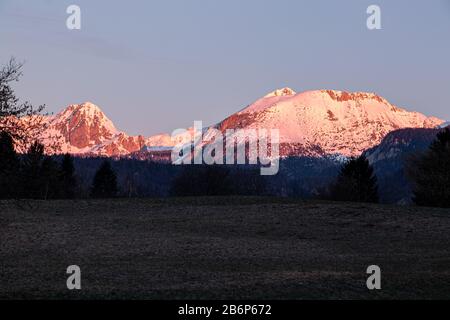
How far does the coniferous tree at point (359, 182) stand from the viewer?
104 m

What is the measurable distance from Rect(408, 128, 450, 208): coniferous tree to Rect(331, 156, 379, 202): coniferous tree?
11.2 metres

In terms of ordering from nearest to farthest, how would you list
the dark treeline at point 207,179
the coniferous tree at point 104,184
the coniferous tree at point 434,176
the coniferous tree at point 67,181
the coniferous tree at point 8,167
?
the coniferous tree at point 8,167 → the dark treeline at point 207,179 → the coniferous tree at point 434,176 → the coniferous tree at point 67,181 → the coniferous tree at point 104,184

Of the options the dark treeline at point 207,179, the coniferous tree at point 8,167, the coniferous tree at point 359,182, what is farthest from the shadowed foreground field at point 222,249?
the coniferous tree at point 359,182

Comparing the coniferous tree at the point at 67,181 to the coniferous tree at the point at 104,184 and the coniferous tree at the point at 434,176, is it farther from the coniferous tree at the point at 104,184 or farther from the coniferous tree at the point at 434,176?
the coniferous tree at the point at 434,176

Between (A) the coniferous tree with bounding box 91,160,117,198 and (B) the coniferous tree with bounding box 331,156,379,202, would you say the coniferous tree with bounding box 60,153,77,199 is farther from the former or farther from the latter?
(B) the coniferous tree with bounding box 331,156,379,202

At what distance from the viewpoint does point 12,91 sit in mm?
33094

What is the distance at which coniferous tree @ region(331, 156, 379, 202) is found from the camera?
103688 millimetres

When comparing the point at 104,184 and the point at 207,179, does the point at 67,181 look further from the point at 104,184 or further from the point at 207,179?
the point at 207,179

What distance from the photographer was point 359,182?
104938 mm

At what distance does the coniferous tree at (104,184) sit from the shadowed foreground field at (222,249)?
63.9 m

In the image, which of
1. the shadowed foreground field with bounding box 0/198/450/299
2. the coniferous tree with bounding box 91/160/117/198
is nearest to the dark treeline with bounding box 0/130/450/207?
the coniferous tree with bounding box 91/160/117/198
